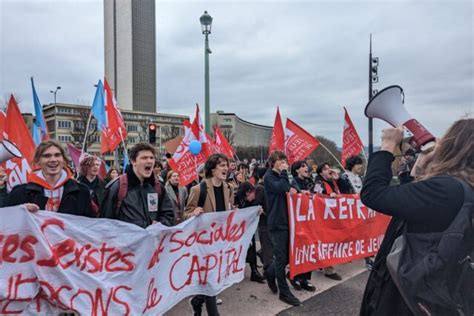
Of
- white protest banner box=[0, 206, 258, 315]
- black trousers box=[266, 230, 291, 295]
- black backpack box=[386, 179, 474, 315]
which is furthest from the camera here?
black trousers box=[266, 230, 291, 295]

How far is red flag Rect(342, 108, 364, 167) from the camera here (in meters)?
8.04

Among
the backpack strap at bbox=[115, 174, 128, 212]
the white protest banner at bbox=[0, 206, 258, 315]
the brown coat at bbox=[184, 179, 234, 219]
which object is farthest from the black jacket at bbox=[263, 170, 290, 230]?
the backpack strap at bbox=[115, 174, 128, 212]

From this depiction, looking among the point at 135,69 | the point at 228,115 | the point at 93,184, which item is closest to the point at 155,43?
the point at 135,69

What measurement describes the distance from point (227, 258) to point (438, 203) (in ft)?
8.57

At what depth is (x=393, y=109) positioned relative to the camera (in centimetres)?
190

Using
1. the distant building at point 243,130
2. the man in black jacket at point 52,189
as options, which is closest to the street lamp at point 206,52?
the man in black jacket at point 52,189

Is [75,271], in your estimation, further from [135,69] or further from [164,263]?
[135,69]

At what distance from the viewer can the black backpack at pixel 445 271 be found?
1.32 m

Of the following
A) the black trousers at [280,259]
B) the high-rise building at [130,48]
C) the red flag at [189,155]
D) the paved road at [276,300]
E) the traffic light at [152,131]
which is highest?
the high-rise building at [130,48]

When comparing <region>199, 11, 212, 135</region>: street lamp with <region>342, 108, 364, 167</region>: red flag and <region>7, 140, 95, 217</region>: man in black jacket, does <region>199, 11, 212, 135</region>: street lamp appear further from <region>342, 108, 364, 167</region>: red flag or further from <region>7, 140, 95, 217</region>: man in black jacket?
<region>7, 140, 95, 217</region>: man in black jacket

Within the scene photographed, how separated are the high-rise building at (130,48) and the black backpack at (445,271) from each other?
93.3m

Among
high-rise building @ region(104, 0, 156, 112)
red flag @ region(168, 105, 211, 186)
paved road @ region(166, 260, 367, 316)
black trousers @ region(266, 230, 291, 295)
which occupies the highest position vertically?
high-rise building @ region(104, 0, 156, 112)

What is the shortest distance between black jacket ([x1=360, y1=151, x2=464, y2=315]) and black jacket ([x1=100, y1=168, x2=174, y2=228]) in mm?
→ 2000

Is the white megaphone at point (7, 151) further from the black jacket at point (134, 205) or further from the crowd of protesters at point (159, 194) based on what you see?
the black jacket at point (134, 205)
